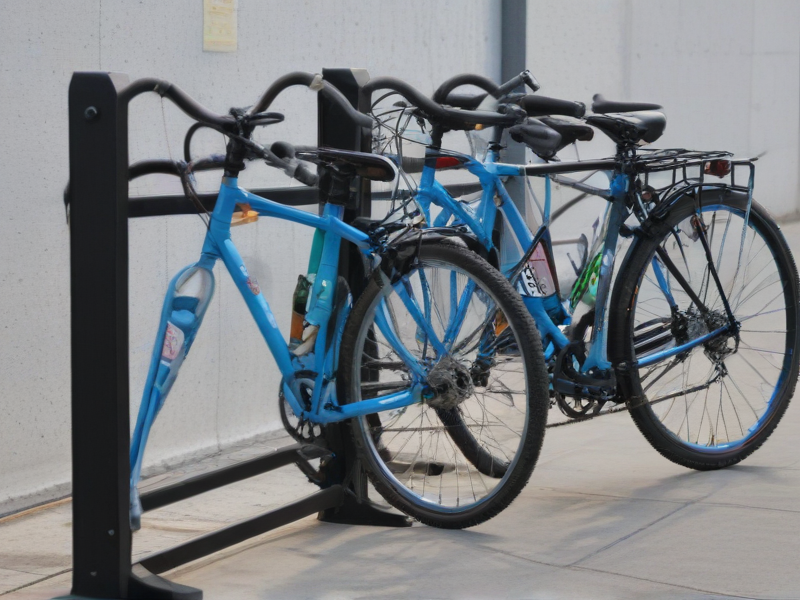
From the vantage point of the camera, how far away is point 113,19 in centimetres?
394

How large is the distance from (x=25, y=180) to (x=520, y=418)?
5.87 ft

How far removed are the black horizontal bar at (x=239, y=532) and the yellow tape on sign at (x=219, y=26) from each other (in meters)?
1.87

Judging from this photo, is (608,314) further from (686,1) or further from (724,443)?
(686,1)

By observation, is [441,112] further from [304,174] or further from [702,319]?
[702,319]

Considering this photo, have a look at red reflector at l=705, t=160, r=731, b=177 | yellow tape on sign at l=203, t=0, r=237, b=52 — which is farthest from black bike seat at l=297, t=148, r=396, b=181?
yellow tape on sign at l=203, t=0, r=237, b=52

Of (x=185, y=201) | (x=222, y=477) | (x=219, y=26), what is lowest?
(x=222, y=477)

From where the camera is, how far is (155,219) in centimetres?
421

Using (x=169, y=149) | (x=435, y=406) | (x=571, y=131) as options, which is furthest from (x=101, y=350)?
(x=571, y=131)

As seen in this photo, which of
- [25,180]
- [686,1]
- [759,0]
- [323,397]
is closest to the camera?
[323,397]

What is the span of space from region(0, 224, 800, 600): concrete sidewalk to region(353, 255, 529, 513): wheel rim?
184 millimetres

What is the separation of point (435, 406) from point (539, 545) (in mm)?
488

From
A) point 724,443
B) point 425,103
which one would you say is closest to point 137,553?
point 425,103

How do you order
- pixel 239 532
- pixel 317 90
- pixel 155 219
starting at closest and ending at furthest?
1. pixel 239 532
2. pixel 317 90
3. pixel 155 219

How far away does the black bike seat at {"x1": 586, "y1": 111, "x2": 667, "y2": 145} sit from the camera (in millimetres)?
3506
